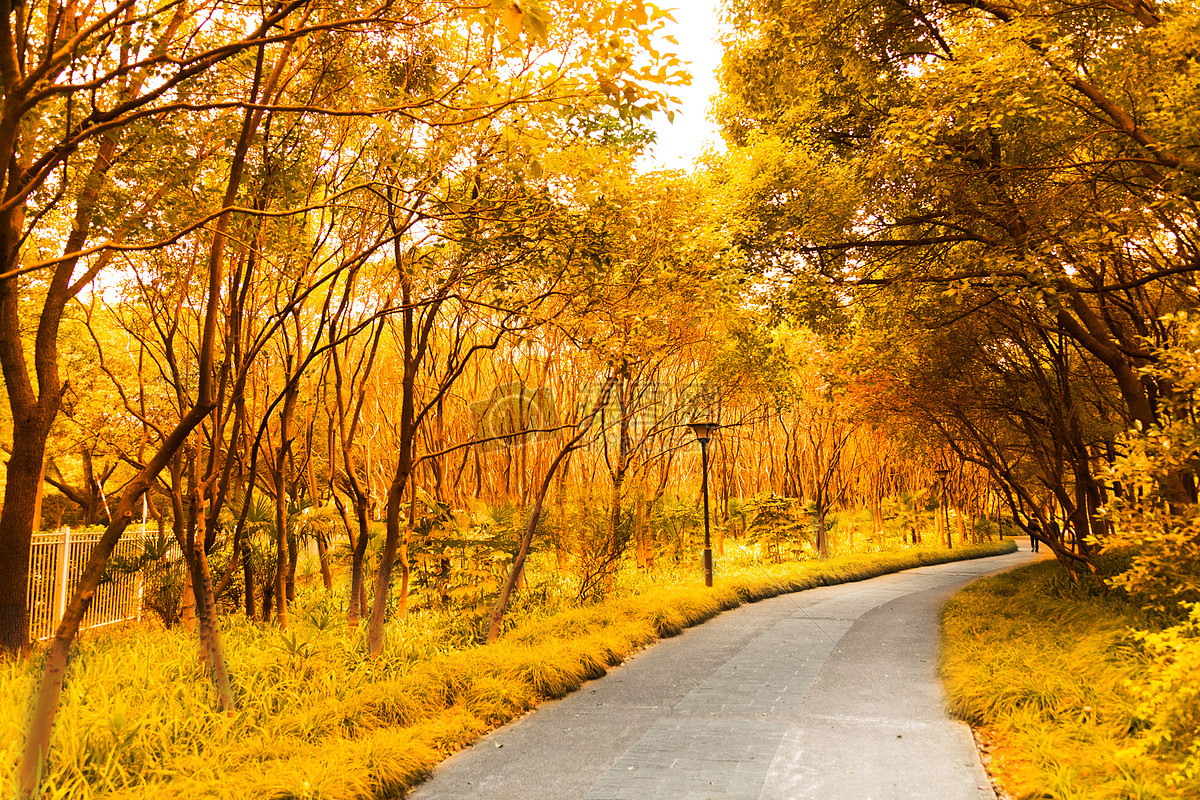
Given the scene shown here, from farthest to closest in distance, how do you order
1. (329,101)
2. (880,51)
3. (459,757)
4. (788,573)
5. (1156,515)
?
(788,573) < (880,51) < (329,101) < (459,757) < (1156,515)

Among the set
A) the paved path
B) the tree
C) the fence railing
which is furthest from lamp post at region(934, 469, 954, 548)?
the fence railing

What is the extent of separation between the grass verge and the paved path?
0.25 metres

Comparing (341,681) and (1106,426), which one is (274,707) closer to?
(341,681)

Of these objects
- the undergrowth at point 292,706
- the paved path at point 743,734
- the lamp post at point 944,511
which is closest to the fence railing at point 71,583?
the undergrowth at point 292,706

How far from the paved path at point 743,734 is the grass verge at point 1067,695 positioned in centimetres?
25

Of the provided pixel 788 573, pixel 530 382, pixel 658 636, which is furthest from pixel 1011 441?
pixel 530 382

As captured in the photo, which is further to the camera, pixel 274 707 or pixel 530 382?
pixel 530 382

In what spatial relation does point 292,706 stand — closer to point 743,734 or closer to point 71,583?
point 743,734

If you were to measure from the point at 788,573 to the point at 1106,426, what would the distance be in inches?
266

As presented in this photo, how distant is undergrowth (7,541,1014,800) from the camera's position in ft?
12.7

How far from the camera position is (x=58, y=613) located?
9312mm

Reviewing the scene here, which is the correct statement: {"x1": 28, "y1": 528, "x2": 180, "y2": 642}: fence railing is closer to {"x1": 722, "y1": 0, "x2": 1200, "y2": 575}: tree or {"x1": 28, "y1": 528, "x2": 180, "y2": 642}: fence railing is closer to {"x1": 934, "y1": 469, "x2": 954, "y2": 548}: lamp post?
{"x1": 722, "y1": 0, "x2": 1200, "y2": 575}: tree

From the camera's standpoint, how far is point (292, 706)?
5012 mm

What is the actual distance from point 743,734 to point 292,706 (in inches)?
125
